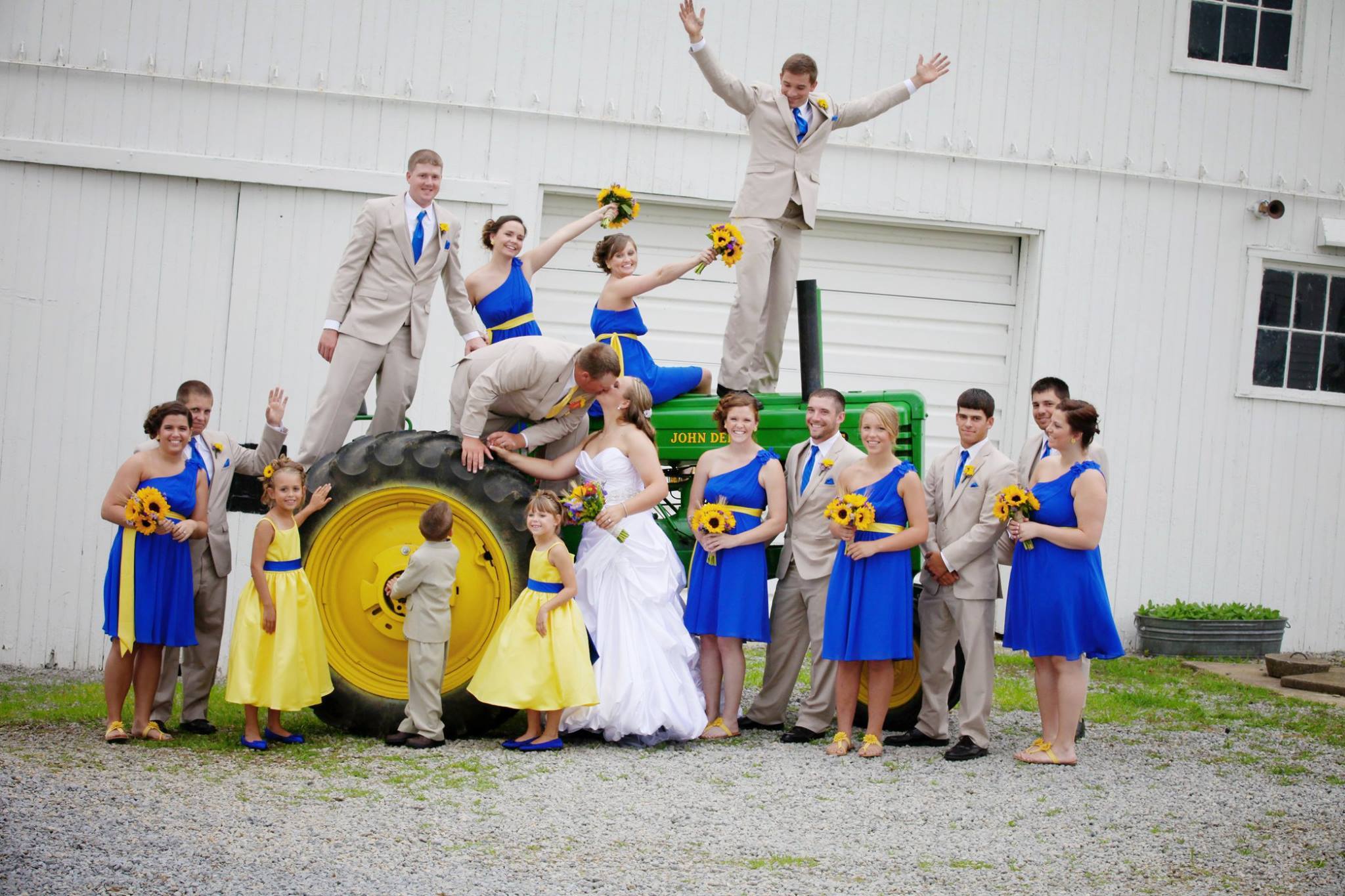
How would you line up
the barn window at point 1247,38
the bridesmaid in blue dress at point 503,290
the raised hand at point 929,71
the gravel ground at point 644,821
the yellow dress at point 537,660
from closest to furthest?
the gravel ground at point 644,821 < the yellow dress at point 537,660 < the bridesmaid in blue dress at point 503,290 < the raised hand at point 929,71 < the barn window at point 1247,38

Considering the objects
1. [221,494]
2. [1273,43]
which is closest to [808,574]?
[221,494]

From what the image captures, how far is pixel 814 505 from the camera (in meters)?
6.65

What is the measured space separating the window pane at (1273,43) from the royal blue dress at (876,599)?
652 centimetres

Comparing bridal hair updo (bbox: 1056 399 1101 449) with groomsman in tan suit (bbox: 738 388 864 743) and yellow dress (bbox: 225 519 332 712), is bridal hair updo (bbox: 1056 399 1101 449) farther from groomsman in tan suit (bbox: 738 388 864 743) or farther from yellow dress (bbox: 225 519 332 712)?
yellow dress (bbox: 225 519 332 712)

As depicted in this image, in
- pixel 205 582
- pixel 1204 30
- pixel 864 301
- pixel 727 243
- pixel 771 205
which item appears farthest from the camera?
pixel 1204 30

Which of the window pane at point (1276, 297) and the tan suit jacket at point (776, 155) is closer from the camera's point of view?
the tan suit jacket at point (776, 155)

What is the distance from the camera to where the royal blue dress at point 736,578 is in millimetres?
6570

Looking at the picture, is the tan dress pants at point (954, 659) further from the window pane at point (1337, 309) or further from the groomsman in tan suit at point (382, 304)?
the window pane at point (1337, 309)

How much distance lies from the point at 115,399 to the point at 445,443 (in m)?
4.18

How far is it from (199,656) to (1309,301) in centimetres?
865

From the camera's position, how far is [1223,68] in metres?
10.7

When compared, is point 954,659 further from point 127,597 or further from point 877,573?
point 127,597

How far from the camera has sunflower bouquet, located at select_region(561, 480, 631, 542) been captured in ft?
20.5

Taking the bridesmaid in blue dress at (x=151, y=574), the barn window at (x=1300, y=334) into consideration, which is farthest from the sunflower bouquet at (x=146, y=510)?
the barn window at (x=1300, y=334)
